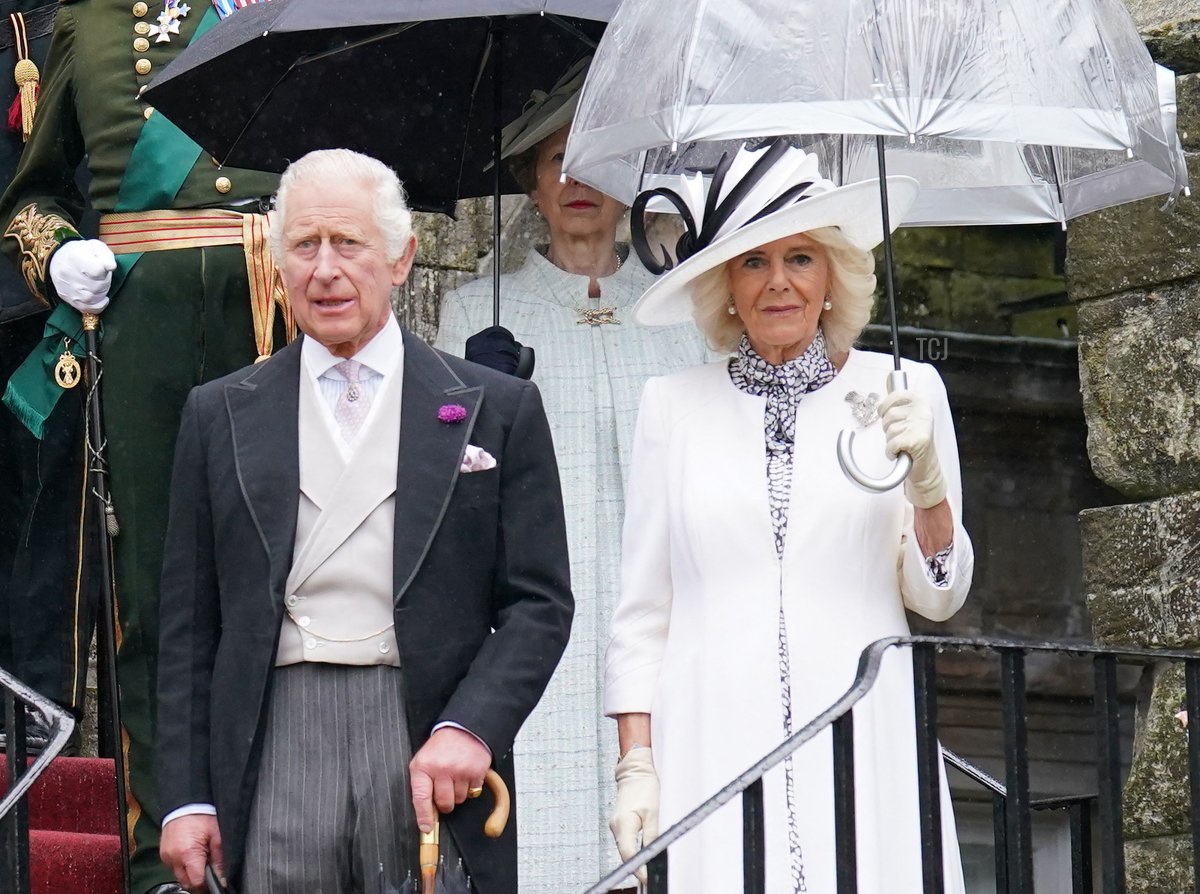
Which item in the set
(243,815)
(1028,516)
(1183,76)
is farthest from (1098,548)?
(1028,516)

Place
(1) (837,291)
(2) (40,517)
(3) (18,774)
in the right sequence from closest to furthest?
(1) (837,291)
(3) (18,774)
(2) (40,517)

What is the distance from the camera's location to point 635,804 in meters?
3.69

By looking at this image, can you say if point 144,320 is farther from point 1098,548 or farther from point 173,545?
point 1098,548

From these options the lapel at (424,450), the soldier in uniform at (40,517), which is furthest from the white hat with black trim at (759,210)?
the soldier in uniform at (40,517)

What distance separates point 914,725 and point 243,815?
1.14 metres

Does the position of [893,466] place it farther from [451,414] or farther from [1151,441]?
[1151,441]

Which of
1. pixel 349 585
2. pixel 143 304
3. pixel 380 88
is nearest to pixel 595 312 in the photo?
pixel 380 88

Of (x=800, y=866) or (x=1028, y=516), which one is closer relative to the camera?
(x=800, y=866)

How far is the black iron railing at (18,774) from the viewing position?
12.9 ft

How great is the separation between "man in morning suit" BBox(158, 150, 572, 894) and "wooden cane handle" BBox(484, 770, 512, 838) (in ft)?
0.12

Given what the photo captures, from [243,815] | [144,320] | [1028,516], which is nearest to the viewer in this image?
[243,815]

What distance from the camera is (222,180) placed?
5.27m

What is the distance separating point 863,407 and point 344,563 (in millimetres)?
952

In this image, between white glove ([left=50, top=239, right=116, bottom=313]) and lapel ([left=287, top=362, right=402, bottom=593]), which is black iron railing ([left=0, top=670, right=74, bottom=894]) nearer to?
lapel ([left=287, top=362, right=402, bottom=593])
